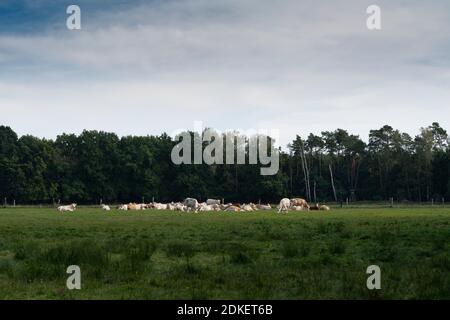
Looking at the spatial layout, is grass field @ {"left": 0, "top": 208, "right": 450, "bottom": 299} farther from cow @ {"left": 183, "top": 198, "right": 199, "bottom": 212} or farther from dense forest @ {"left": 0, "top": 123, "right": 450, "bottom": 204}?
dense forest @ {"left": 0, "top": 123, "right": 450, "bottom": 204}

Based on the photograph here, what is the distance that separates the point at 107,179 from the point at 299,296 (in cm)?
9355

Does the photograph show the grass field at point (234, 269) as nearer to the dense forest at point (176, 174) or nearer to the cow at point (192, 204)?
the cow at point (192, 204)

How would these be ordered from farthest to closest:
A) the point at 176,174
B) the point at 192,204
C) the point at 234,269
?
the point at 176,174
the point at 192,204
the point at 234,269

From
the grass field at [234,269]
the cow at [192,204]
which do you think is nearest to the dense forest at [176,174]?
the cow at [192,204]

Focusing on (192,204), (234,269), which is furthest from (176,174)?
(234,269)

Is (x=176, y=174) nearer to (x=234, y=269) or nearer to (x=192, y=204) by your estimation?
(x=192, y=204)

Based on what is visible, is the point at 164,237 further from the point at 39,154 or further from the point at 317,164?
the point at 317,164

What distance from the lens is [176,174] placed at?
103938 millimetres

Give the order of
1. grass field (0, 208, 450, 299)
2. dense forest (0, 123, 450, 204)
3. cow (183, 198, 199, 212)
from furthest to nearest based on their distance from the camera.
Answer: dense forest (0, 123, 450, 204)
cow (183, 198, 199, 212)
grass field (0, 208, 450, 299)

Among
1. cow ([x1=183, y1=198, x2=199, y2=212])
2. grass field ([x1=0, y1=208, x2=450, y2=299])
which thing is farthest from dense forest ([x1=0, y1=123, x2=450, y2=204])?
grass field ([x1=0, y1=208, x2=450, y2=299])

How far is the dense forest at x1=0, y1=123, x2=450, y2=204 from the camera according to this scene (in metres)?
96.1
